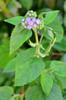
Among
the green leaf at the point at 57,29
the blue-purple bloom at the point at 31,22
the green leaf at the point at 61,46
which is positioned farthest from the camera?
the green leaf at the point at 61,46

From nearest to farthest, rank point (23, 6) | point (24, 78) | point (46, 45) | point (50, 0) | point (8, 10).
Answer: point (24, 78) < point (46, 45) < point (8, 10) < point (23, 6) < point (50, 0)

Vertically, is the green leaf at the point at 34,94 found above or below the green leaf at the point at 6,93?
above

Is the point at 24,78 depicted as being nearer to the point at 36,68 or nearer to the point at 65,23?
the point at 36,68

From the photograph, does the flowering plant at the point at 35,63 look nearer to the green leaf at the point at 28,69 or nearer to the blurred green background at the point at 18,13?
the green leaf at the point at 28,69

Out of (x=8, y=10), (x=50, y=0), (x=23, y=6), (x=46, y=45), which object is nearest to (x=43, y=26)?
(x=46, y=45)

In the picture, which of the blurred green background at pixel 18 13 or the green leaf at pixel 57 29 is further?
the blurred green background at pixel 18 13

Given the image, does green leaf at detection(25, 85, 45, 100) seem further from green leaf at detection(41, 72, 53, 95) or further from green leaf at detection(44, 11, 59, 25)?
green leaf at detection(44, 11, 59, 25)

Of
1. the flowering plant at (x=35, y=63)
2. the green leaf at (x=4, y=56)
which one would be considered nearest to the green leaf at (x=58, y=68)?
the flowering plant at (x=35, y=63)
